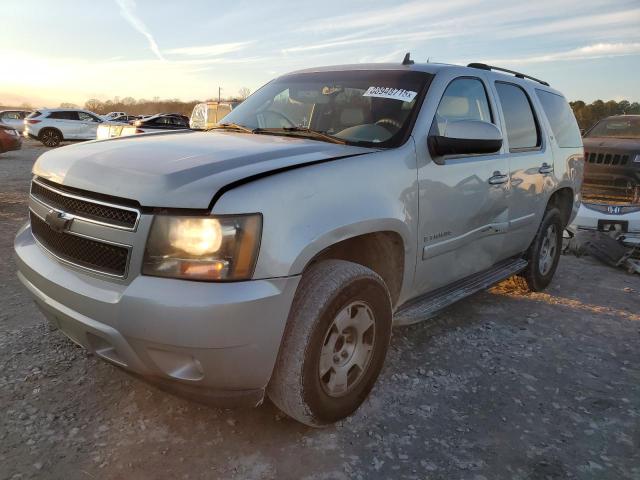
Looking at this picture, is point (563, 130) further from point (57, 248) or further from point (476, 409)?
point (57, 248)

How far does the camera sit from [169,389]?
2.13 metres

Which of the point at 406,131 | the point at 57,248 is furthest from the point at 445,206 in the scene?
the point at 57,248

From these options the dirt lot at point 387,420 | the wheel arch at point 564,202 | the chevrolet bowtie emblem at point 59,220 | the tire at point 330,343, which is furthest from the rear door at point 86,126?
the tire at point 330,343

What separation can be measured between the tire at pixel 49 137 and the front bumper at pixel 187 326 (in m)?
22.5

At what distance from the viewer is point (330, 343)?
2.40m

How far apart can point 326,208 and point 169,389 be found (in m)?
1.00

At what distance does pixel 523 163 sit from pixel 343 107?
5.03 ft

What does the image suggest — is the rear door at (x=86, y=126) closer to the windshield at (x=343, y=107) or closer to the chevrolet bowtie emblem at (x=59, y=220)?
the windshield at (x=343, y=107)

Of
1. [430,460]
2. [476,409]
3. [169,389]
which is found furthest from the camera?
[476,409]

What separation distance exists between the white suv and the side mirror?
2199 centimetres

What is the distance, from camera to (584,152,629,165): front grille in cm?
807

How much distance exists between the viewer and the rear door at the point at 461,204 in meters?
2.93

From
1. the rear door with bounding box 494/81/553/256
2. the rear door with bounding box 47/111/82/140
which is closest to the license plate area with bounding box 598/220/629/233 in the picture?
the rear door with bounding box 494/81/553/256

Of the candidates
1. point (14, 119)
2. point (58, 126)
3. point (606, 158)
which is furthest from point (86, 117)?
point (606, 158)
